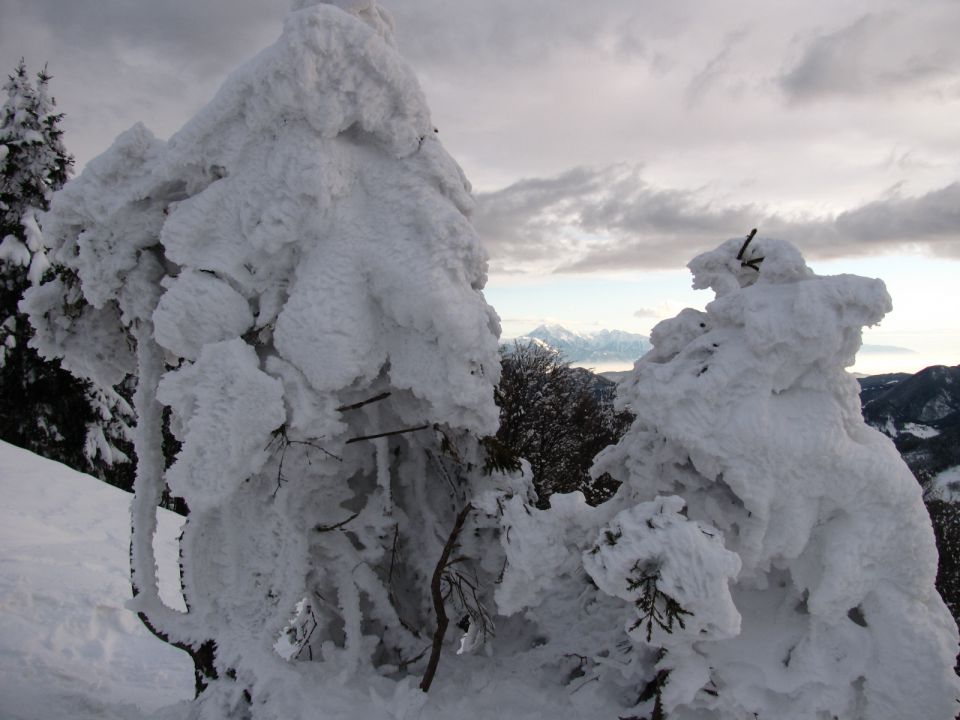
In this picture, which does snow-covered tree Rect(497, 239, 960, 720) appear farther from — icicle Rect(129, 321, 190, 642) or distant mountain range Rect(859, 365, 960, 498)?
distant mountain range Rect(859, 365, 960, 498)

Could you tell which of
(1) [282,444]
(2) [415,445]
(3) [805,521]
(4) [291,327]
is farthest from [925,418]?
(4) [291,327]

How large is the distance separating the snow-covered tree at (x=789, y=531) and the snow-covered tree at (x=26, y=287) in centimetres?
1411

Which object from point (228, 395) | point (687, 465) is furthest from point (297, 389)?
point (687, 465)

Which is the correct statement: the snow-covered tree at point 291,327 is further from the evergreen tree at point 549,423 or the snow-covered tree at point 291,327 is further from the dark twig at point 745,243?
the evergreen tree at point 549,423

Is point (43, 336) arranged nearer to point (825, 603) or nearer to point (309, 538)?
point (309, 538)

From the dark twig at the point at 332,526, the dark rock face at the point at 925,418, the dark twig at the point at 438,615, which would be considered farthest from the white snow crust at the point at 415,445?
the dark rock face at the point at 925,418

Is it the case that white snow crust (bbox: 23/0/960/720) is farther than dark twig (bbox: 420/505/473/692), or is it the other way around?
dark twig (bbox: 420/505/473/692)

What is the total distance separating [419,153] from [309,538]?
3.32 metres

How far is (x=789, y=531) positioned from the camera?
4.28 meters

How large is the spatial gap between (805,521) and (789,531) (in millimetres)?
125

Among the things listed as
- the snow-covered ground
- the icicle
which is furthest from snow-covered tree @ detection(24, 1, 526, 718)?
the snow-covered ground

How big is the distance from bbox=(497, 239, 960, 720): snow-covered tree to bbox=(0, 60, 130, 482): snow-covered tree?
46.3ft

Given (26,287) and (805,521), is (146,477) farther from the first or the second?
(26,287)

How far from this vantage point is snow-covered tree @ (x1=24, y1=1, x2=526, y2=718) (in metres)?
4.70
